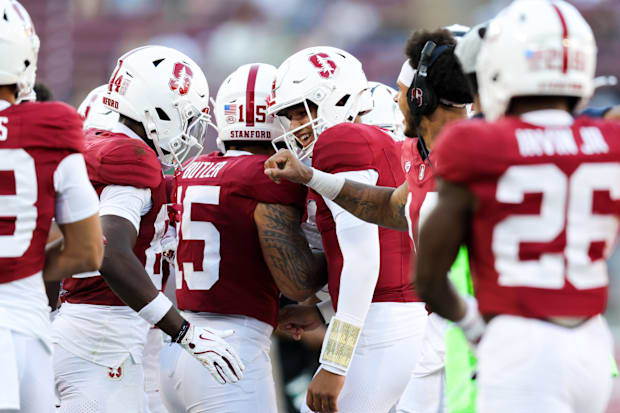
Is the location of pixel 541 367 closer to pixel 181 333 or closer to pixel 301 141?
pixel 181 333

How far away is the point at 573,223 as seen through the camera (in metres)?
1.97

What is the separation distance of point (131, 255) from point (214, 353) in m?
0.46

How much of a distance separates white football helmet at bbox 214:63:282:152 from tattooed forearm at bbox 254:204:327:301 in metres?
0.39

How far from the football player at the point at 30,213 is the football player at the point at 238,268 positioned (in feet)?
2.73

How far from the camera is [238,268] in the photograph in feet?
10.7

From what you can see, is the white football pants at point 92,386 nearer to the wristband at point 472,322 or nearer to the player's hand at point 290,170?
the player's hand at point 290,170

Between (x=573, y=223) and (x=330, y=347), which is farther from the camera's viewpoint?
(x=330, y=347)

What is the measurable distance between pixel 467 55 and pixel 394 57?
9894 millimetres

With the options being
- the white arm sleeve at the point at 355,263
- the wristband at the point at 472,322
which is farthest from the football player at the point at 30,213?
the wristband at the point at 472,322

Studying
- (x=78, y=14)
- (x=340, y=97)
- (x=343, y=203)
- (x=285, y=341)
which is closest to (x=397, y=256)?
(x=343, y=203)

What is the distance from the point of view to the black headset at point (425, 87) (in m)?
3.04

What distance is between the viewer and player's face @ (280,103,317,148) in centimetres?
344

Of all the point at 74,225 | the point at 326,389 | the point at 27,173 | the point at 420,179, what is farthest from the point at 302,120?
the point at 27,173

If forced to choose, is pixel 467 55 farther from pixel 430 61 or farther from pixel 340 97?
pixel 340 97
